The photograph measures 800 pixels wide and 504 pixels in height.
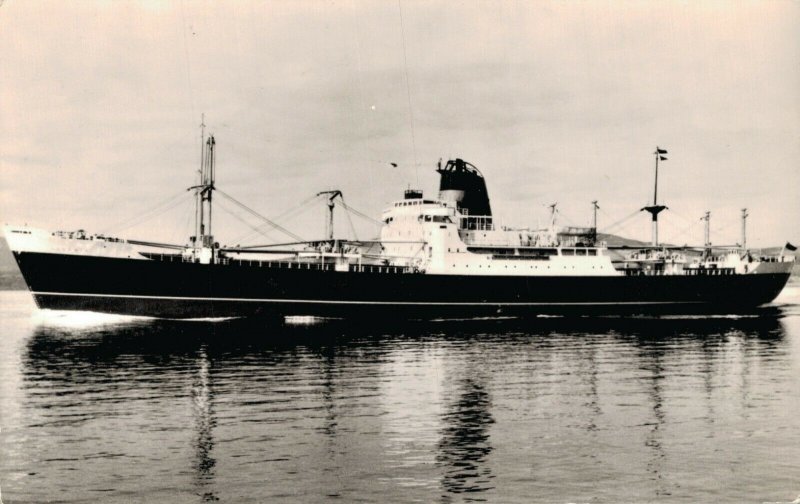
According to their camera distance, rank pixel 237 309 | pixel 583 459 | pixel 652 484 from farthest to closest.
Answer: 1. pixel 237 309
2. pixel 583 459
3. pixel 652 484

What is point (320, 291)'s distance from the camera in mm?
42438

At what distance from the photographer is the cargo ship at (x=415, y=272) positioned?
128 ft

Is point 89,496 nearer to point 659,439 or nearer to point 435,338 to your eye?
point 659,439

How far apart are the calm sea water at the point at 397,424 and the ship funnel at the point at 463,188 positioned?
23193mm

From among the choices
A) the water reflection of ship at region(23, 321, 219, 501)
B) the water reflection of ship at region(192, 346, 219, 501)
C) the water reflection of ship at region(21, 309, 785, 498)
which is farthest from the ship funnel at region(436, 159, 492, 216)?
the water reflection of ship at region(192, 346, 219, 501)

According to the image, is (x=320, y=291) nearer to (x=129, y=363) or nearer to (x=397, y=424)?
(x=129, y=363)

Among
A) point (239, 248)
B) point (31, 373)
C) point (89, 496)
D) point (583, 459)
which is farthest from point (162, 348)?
point (583, 459)

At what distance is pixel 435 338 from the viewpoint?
32062 millimetres

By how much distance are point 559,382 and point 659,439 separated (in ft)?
20.8


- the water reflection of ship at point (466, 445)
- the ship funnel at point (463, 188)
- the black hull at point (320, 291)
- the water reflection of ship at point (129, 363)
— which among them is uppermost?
the ship funnel at point (463, 188)

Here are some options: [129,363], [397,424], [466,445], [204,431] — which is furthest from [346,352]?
[466,445]

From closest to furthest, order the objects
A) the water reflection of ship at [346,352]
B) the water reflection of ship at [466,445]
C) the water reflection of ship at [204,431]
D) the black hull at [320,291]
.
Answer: the water reflection of ship at [204,431]
the water reflection of ship at [466,445]
the water reflection of ship at [346,352]
the black hull at [320,291]

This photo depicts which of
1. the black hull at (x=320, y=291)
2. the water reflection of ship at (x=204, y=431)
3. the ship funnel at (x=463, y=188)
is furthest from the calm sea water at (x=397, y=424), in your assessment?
the ship funnel at (x=463, y=188)

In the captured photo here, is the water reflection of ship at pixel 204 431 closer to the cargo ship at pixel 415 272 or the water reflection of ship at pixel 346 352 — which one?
the water reflection of ship at pixel 346 352
